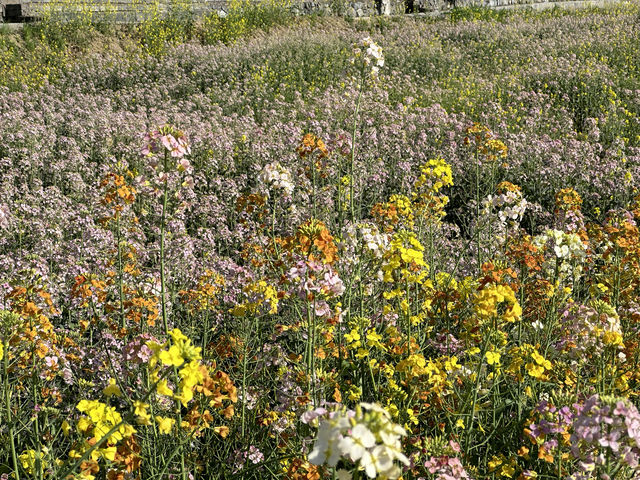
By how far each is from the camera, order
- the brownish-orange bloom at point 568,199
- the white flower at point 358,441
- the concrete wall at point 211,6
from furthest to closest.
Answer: the concrete wall at point 211,6
the brownish-orange bloom at point 568,199
the white flower at point 358,441

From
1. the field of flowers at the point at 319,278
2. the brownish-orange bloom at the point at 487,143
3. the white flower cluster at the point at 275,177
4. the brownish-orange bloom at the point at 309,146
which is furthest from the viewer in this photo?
the brownish-orange bloom at the point at 487,143

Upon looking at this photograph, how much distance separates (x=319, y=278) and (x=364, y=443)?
139 cm

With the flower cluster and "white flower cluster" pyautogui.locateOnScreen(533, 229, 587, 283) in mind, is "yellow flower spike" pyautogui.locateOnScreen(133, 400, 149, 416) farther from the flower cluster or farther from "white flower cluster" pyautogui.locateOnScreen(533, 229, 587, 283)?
"white flower cluster" pyautogui.locateOnScreen(533, 229, 587, 283)

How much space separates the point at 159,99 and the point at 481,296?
29.0 feet

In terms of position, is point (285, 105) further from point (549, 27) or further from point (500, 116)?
point (549, 27)

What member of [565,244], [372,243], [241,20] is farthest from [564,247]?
[241,20]

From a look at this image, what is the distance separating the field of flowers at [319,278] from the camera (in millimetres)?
2363

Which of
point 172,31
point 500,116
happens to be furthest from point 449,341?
point 172,31

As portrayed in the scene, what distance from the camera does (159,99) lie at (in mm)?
10258

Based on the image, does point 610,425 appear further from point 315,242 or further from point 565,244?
point 565,244

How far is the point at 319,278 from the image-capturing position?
8.48 feet

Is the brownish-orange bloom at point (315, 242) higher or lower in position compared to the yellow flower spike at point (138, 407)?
higher

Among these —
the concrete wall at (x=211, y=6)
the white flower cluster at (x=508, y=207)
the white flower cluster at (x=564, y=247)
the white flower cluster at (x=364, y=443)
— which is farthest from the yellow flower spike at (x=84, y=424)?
the concrete wall at (x=211, y=6)

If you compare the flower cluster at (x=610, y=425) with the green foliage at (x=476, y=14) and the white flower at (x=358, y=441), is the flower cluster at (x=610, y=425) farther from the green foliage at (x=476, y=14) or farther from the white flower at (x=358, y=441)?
the green foliage at (x=476, y=14)
